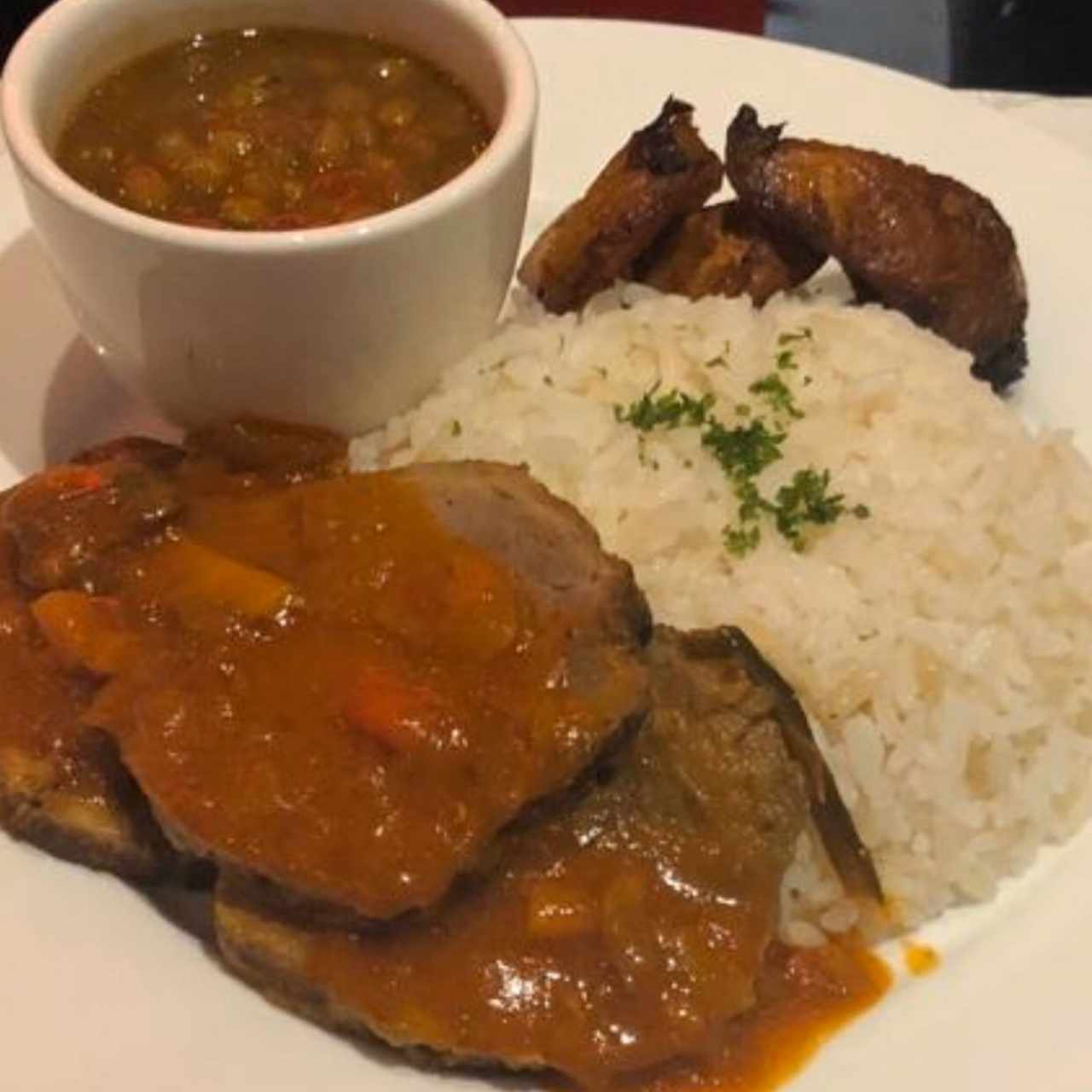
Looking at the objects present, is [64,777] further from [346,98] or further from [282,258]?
[346,98]

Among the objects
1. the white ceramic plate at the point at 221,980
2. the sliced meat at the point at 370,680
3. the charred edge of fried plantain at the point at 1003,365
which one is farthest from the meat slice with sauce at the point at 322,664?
the charred edge of fried plantain at the point at 1003,365

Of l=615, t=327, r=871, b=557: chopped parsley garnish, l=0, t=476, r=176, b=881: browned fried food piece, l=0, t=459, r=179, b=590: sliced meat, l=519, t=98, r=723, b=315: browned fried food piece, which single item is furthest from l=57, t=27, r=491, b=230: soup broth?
l=0, t=476, r=176, b=881: browned fried food piece

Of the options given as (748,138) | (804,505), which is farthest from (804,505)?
(748,138)

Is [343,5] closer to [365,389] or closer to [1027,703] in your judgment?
[365,389]

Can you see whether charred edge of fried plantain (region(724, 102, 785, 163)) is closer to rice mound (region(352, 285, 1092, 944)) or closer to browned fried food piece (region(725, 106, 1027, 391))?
browned fried food piece (region(725, 106, 1027, 391))

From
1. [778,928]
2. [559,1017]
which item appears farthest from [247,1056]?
[778,928]
